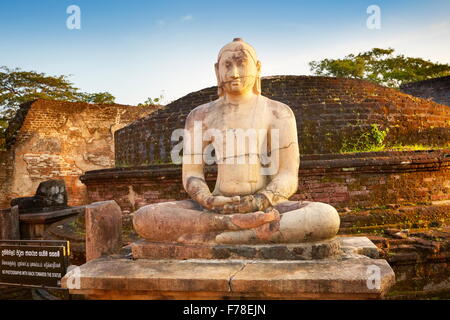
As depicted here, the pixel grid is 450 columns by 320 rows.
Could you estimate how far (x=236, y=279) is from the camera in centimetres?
228

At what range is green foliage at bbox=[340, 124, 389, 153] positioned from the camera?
6816 millimetres

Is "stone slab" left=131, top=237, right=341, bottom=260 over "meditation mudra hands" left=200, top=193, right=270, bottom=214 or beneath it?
beneath

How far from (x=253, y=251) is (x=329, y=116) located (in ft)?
16.2

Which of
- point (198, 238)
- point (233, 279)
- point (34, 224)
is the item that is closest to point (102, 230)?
point (198, 238)

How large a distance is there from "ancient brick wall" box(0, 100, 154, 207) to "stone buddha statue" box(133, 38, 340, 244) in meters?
12.4

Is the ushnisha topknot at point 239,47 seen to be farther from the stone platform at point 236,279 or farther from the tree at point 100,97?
the tree at point 100,97

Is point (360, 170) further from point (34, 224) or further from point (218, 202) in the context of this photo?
point (34, 224)

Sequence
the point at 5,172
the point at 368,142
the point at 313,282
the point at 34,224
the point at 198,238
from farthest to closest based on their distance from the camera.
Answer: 1. the point at 5,172
2. the point at 34,224
3. the point at 368,142
4. the point at 198,238
5. the point at 313,282

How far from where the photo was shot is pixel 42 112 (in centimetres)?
1456

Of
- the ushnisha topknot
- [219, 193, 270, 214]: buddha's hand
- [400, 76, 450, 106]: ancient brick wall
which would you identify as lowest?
[219, 193, 270, 214]: buddha's hand

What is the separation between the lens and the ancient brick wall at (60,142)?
1385 centimetres

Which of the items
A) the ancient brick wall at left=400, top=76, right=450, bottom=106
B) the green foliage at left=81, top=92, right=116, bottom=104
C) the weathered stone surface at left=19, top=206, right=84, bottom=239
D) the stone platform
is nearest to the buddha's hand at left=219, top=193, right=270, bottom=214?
the stone platform

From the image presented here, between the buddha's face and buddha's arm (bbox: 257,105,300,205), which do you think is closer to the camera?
buddha's arm (bbox: 257,105,300,205)

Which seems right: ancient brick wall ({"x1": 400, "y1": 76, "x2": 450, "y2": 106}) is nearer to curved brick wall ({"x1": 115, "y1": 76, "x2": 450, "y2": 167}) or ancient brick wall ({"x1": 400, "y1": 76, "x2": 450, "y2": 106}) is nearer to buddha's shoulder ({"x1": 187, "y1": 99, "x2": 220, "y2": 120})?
curved brick wall ({"x1": 115, "y1": 76, "x2": 450, "y2": 167})
